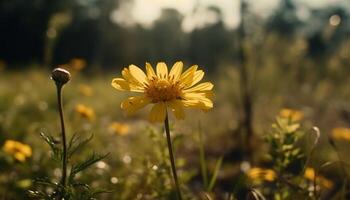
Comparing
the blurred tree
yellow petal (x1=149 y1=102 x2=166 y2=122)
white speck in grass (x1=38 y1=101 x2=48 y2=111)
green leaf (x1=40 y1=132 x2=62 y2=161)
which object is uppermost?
the blurred tree

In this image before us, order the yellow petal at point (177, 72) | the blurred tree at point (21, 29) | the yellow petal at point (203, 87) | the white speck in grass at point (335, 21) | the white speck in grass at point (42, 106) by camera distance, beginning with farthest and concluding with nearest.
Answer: the blurred tree at point (21, 29) → the white speck in grass at point (42, 106) → the white speck in grass at point (335, 21) → the yellow petal at point (177, 72) → the yellow petal at point (203, 87)

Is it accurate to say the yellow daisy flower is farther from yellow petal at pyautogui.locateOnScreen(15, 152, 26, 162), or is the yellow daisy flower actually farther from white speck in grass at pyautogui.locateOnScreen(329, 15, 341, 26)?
white speck in grass at pyautogui.locateOnScreen(329, 15, 341, 26)

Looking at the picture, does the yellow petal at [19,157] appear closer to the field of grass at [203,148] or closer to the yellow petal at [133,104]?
the field of grass at [203,148]

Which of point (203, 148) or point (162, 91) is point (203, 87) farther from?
point (203, 148)

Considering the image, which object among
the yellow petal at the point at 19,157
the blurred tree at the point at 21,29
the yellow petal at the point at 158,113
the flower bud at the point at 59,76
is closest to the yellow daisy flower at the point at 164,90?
the yellow petal at the point at 158,113

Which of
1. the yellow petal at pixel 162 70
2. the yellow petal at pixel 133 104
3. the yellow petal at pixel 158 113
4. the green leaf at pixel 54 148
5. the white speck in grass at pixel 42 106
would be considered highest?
the white speck in grass at pixel 42 106

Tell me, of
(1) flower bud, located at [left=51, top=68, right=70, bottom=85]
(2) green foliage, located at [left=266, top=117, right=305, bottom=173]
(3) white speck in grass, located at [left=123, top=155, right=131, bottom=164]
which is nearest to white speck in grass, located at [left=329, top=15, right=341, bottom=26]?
(3) white speck in grass, located at [left=123, top=155, right=131, bottom=164]

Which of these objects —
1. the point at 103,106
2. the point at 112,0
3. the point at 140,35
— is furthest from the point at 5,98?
the point at 140,35
